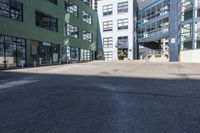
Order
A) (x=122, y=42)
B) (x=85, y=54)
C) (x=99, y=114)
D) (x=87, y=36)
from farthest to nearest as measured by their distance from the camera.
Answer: (x=122, y=42)
(x=87, y=36)
(x=85, y=54)
(x=99, y=114)

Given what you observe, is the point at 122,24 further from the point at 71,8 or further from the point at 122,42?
the point at 71,8

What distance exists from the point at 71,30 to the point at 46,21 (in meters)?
7.81

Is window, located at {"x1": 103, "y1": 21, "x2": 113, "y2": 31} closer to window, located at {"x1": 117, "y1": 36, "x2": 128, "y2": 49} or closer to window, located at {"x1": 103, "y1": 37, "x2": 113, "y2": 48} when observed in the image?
window, located at {"x1": 103, "y1": 37, "x2": 113, "y2": 48}

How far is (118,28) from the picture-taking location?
4888cm

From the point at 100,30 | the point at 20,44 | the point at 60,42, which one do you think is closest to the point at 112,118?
the point at 20,44

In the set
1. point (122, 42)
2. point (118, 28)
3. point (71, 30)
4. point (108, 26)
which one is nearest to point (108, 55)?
point (122, 42)

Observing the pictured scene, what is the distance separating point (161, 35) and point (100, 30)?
16637 mm

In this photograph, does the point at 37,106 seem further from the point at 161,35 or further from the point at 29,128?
the point at 161,35

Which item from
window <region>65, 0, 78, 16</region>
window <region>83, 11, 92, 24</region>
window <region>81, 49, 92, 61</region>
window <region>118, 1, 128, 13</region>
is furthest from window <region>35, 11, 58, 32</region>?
window <region>118, 1, 128, 13</region>

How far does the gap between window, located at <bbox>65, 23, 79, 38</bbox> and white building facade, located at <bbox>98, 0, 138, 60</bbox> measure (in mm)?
12675

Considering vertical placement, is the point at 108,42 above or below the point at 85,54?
above

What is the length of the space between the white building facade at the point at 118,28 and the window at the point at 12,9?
2753cm

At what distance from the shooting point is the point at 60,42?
32688 millimetres

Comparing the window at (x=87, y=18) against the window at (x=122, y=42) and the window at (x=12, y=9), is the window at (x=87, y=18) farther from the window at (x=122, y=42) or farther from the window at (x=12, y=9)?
the window at (x=12, y=9)
